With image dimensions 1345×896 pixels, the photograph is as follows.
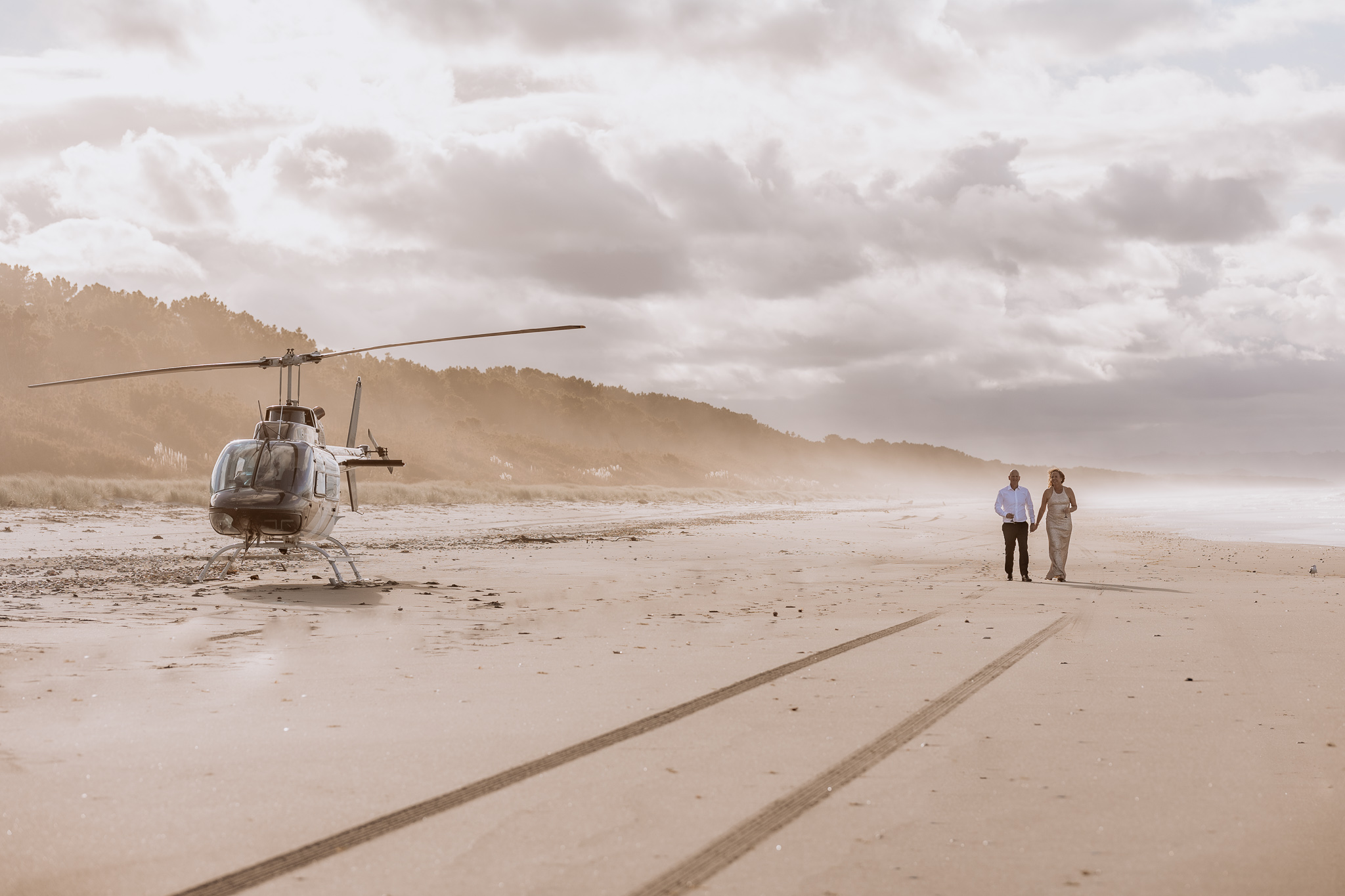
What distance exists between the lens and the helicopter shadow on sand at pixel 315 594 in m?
12.5

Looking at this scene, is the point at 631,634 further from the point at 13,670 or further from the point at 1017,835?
the point at 1017,835

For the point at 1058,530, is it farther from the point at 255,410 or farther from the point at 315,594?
the point at 255,410

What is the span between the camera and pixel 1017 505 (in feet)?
55.4

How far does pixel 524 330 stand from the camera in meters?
15.2

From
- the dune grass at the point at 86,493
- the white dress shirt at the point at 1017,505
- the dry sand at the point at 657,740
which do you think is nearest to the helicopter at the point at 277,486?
the dry sand at the point at 657,740

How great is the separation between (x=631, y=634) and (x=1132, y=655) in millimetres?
4956

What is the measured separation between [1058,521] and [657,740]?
12.8 m

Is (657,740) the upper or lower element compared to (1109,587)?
lower

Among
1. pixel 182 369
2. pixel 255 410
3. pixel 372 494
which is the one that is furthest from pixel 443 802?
pixel 255 410

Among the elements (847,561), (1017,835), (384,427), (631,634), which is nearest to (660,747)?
(1017,835)

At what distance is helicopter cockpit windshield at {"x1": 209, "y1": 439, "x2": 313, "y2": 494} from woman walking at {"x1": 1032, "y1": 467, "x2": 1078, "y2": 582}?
12.2 metres

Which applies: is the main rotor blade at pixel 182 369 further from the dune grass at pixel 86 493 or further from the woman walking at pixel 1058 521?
the dune grass at pixel 86 493

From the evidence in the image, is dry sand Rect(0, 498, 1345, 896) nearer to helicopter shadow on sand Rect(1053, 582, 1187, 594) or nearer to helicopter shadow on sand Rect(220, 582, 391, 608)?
helicopter shadow on sand Rect(220, 582, 391, 608)

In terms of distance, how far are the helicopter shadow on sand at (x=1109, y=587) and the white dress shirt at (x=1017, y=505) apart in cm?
126
